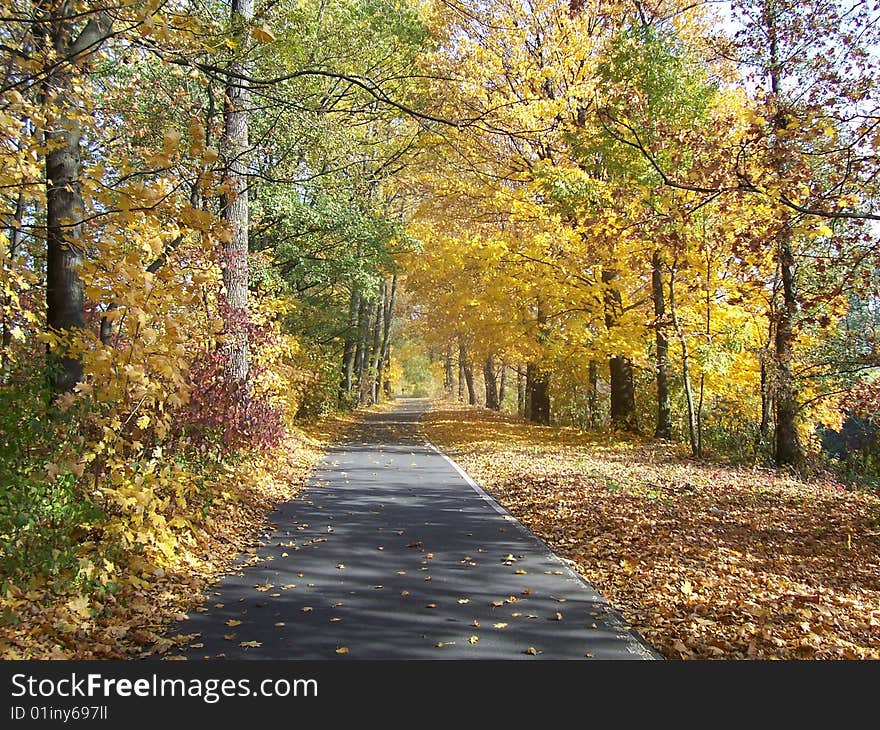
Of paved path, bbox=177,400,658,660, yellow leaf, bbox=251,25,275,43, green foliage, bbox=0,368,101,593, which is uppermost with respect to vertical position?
yellow leaf, bbox=251,25,275,43

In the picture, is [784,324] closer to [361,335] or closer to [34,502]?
[34,502]

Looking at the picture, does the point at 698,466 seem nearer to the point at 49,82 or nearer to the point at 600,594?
the point at 600,594

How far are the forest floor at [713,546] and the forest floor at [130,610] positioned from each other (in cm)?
357

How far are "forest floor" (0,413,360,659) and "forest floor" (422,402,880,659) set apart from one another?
141 inches

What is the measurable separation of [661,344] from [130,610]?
1631 cm

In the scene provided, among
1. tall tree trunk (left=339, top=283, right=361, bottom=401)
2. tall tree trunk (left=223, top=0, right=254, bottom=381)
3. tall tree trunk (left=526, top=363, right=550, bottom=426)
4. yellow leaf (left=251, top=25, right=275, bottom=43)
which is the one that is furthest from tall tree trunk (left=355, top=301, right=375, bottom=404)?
yellow leaf (left=251, top=25, right=275, bottom=43)

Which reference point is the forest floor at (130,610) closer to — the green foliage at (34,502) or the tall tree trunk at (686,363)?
the green foliage at (34,502)

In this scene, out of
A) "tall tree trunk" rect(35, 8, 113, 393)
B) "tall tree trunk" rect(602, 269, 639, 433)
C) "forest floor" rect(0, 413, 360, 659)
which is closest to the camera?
"forest floor" rect(0, 413, 360, 659)

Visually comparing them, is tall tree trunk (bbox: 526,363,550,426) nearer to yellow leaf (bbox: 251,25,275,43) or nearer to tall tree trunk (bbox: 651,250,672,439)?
tall tree trunk (bbox: 651,250,672,439)

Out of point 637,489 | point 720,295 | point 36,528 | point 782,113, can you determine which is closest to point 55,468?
point 36,528

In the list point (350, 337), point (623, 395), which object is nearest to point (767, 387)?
point (623, 395)

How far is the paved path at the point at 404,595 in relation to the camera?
200 inches

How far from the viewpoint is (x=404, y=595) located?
6312mm

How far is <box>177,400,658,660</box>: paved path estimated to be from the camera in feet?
16.7
